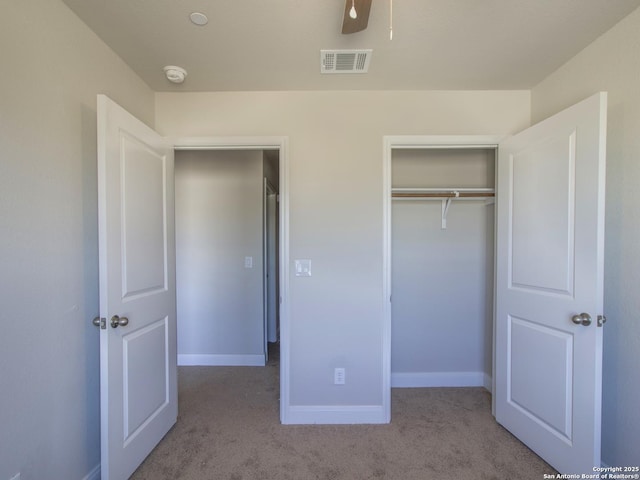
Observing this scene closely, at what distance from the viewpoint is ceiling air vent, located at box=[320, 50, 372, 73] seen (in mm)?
1705

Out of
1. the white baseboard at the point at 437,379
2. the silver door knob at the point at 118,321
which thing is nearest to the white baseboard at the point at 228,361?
the white baseboard at the point at 437,379

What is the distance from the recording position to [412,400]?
7.97 ft

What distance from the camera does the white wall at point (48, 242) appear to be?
1.13m

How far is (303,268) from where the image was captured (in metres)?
2.11

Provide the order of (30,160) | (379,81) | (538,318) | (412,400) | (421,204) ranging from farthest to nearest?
(421,204), (412,400), (379,81), (538,318), (30,160)

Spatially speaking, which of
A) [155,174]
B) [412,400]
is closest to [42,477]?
[155,174]

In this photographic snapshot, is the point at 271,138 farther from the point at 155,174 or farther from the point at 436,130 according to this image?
the point at 436,130

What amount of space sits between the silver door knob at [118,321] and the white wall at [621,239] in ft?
8.42

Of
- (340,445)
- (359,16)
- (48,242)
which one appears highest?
(359,16)

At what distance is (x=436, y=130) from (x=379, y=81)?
54 cm

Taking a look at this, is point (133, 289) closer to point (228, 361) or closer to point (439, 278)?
point (228, 361)

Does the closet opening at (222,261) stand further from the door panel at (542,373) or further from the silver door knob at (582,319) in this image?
the silver door knob at (582,319)

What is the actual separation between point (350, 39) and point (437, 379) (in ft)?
9.10

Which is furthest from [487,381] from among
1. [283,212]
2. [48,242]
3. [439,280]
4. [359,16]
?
[48,242]
